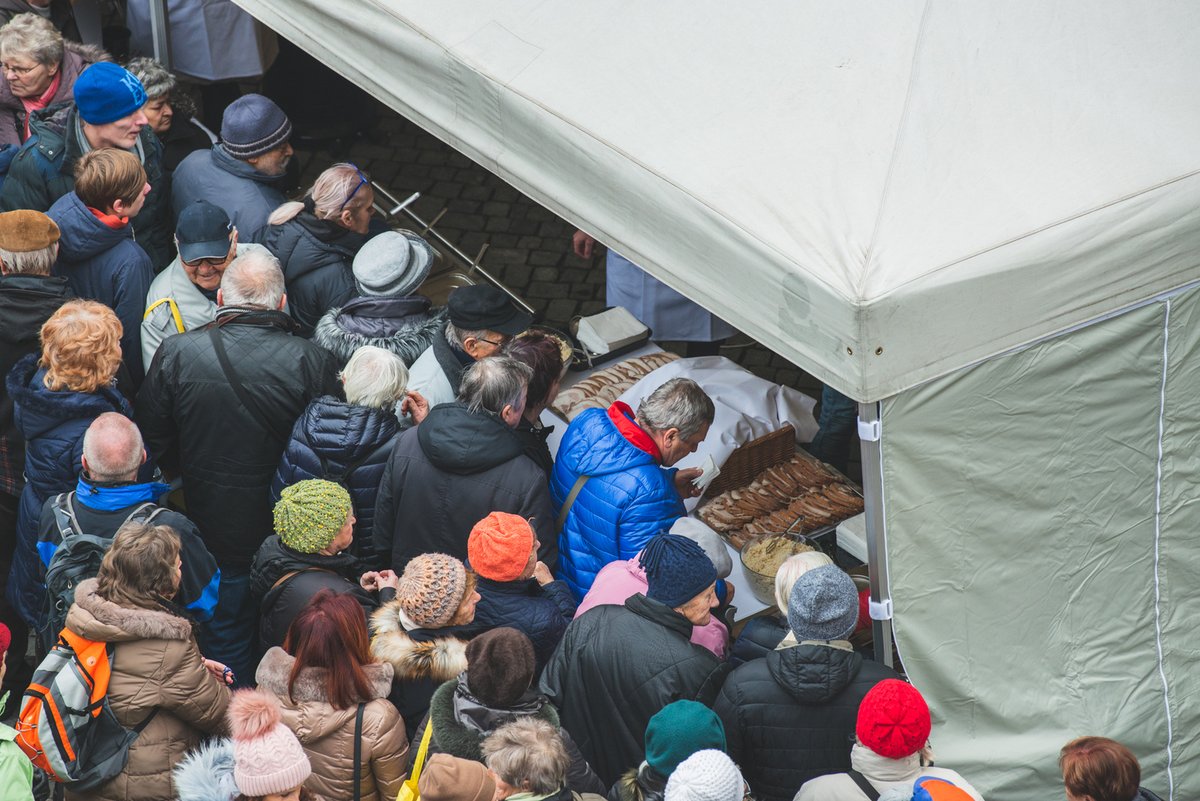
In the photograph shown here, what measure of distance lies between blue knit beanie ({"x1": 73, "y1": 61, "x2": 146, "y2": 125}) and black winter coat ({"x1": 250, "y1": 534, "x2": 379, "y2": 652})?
240 centimetres

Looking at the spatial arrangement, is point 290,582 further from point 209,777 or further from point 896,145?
point 896,145

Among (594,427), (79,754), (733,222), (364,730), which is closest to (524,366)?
(594,427)

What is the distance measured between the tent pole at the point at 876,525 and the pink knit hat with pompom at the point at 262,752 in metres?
1.75

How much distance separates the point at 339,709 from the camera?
373 centimetres

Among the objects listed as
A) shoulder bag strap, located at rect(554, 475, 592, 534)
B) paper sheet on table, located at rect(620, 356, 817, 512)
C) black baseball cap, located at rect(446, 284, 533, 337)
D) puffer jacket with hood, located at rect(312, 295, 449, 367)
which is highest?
black baseball cap, located at rect(446, 284, 533, 337)

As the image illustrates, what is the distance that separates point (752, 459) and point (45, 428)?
2677mm

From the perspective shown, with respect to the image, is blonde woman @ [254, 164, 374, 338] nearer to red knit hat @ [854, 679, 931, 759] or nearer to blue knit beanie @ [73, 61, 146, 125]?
blue knit beanie @ [73, 61, 146, 125]

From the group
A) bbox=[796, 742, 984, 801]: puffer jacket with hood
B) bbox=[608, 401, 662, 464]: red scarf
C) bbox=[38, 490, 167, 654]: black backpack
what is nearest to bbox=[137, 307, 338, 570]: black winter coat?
bbox=[38, 490, 167, 654]: black backpack

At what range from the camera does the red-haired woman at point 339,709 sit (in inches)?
146

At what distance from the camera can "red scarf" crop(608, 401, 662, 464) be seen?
4.61 meters

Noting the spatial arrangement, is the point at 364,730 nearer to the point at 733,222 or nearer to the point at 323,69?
the point at 733,222

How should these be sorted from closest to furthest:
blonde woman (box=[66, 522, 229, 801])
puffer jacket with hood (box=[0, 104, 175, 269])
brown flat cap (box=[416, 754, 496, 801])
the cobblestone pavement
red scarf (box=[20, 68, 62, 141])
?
brown flat cap (box=[416, 754, 496, 801]) < blonde woman (box=[66, 522, 229, 801]) < puffer jacket with hood (box=[0, 104, 175, 269]) < red scarf (box=[20, 68, 62, 141]) < the cobblestone pavement

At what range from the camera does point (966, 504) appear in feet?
13.0

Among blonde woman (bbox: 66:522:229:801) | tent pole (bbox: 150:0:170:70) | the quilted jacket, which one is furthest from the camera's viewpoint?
tent pole (bbox: 150:0:170:70)
